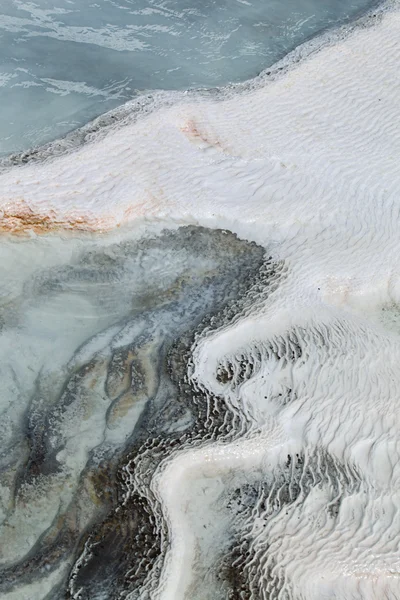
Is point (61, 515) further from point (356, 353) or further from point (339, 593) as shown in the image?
point (356, 353)

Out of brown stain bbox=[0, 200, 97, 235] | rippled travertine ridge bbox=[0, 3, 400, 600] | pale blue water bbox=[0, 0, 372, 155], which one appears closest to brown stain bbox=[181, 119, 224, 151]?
rippled travertine ridge bbox=[0, 3, 400, 600]

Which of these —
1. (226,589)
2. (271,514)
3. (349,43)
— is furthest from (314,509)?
(349,43)

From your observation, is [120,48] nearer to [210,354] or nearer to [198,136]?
[198,136]

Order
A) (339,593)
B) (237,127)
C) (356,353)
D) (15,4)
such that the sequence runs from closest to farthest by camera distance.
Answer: (339,593) < (356,353) < (237,127) < (15,4)

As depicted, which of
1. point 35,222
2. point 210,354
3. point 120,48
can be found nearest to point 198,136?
point 35,222

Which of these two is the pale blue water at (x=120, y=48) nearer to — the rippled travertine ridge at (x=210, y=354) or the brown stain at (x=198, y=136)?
the rippled travertine ridge at (x=210, y=354)

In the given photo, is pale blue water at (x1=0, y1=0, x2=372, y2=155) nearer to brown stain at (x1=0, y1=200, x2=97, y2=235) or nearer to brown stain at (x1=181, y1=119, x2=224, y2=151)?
brown stain at (x1=181, y1=119, x2=224, y2=151)
